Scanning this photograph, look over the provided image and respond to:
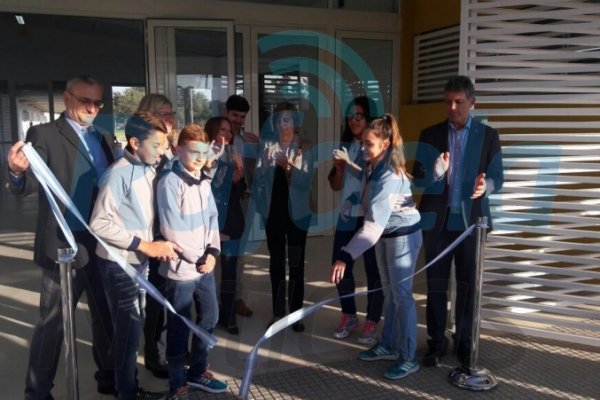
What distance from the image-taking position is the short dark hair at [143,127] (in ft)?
8.43

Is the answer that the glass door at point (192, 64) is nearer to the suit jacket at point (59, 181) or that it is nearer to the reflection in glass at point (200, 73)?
the reflection in glass at point (200, 73)

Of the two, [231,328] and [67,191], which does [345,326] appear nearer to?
[231,328]

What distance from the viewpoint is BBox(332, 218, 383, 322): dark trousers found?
3.62m

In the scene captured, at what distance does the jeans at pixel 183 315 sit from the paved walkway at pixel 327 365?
26 centimetres

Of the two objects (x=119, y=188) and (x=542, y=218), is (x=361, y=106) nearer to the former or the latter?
(x=542, y=218)

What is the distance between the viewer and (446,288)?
3.39 meters

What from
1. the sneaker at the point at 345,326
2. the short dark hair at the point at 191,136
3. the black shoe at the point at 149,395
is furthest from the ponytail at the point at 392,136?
the black shoe at the point at 149,395

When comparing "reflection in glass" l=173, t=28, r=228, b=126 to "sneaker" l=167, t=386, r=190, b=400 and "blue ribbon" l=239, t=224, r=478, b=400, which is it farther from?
"sneaker" l=167, t=386, r=190, b=400

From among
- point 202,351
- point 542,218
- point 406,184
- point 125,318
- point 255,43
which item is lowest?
point 202,351

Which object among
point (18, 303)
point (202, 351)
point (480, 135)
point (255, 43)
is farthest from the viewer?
point (255, 43)

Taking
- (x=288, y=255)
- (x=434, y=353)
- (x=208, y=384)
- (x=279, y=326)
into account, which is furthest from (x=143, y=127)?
(x=434, y=353)

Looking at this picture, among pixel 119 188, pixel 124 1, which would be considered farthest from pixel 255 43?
pixel 119 188

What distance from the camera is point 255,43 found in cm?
623

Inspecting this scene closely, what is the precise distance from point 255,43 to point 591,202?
4.07 meters
